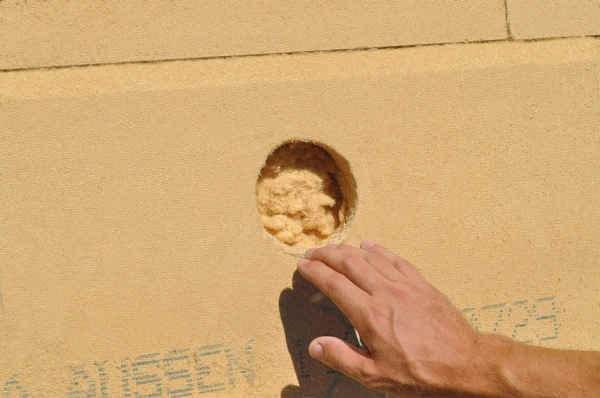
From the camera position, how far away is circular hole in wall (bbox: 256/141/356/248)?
138 centimetres

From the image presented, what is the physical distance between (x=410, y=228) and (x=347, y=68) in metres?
0.47

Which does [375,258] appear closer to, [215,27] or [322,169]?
[322,169]

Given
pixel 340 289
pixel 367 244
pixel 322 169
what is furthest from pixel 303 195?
pixel 340 289

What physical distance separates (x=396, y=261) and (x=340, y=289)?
6.8 inches

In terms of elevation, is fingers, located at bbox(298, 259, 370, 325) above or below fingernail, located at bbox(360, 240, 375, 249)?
below

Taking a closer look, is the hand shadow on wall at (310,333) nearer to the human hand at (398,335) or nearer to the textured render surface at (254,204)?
the textured render surface at (254,204)

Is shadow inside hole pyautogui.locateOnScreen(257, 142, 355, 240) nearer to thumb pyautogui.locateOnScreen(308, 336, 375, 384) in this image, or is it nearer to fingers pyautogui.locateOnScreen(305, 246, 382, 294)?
fingers pyautogui.locateOnScreen(305, 246, 382, 294)

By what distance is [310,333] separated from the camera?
4.31 feet

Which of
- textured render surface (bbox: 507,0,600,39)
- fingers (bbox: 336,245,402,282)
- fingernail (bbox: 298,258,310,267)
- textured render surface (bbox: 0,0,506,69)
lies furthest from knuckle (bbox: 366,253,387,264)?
textured render surface (bbox: 507,0,600,39)

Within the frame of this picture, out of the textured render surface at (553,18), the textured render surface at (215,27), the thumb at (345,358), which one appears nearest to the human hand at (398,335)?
the thumb at (345,358)

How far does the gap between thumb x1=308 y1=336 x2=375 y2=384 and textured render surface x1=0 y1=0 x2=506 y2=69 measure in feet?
2.55

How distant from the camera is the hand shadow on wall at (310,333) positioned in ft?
4.30

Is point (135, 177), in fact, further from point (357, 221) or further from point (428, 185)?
point (428, 185)

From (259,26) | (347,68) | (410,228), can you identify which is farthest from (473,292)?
(259,26)
